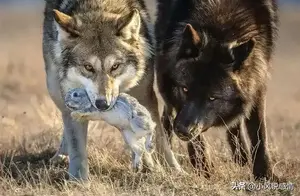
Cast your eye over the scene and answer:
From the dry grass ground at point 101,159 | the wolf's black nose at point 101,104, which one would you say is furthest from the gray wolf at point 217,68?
the wolf's black nose at point 101,104

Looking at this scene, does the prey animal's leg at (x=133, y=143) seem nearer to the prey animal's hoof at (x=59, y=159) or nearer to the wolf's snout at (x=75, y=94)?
the wolf's snout at (x=75, y=94)

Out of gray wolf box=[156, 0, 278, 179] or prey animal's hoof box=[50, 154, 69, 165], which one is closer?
gray wolf box=[156, 0, 278, 179]

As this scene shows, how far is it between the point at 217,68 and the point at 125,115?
94 centimetres

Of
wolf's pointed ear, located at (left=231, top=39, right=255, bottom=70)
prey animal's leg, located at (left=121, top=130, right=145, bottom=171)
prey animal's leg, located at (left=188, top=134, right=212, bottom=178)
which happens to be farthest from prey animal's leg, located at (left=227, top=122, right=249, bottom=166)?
prey animal's leg, located at (left=121, top=130, right=145, bottom=171)

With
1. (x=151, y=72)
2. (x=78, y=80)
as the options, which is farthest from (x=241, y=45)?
(x=78, y=80)

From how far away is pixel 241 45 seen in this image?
7562 mm

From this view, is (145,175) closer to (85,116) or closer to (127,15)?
(85,116)

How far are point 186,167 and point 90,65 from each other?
1.62 metres

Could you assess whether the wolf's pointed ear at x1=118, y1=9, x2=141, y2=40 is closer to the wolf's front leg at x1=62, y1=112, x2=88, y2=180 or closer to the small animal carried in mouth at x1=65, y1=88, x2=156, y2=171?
the small animal carried in mouth at x1=65, y1=88, x2=156, y2=171

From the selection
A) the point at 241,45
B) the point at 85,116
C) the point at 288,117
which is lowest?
the point at 288,117

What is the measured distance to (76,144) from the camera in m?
8.05

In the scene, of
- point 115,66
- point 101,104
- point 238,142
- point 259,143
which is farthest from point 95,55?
point 238,142

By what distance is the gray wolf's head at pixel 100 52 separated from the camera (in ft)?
24.0

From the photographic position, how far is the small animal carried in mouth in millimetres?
7230
